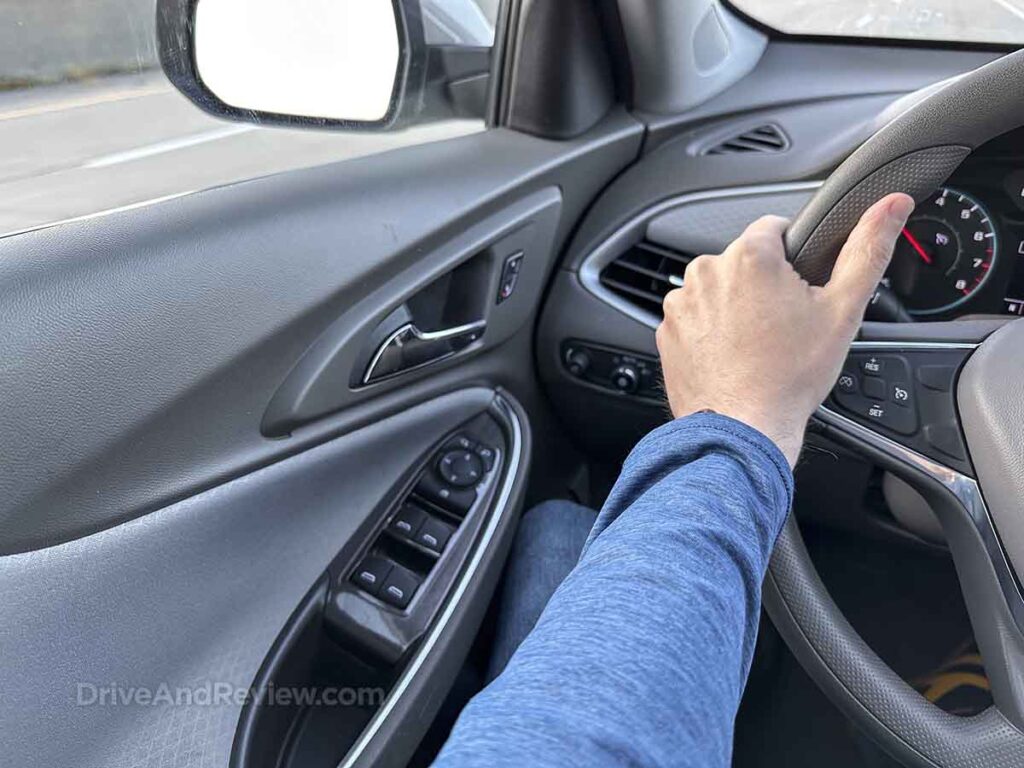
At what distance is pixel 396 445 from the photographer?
4.47 feet

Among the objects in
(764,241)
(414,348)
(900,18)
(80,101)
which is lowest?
(414,348)

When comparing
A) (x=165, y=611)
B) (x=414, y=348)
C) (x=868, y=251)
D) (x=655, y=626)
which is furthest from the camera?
(x=414, y=348)

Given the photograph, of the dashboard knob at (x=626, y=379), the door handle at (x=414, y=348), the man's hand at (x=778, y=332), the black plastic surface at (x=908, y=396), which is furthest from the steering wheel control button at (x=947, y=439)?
the door handle at (x=414, y=348)

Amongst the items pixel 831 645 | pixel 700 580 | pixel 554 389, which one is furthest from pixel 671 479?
pixel 554 389

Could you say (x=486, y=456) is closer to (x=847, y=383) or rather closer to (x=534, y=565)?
(x=534, y=565)

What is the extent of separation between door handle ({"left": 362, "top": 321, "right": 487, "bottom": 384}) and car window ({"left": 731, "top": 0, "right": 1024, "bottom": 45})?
0.97 m

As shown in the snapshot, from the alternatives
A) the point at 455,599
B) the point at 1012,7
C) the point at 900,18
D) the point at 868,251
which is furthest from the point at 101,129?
the point at 1012,7

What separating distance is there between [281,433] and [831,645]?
710 mm

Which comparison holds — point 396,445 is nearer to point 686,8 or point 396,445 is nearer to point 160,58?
point 160,58

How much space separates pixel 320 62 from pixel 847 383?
91 centimetres

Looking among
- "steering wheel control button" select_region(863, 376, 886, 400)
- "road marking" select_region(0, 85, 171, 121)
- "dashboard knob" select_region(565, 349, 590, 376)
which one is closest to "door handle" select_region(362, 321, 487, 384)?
"dashboard knob" select_region(565, 349, 590, 376)

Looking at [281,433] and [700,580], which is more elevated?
[700,580]

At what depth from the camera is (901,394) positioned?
1.23 metres

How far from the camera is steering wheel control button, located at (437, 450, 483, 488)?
1390mm
